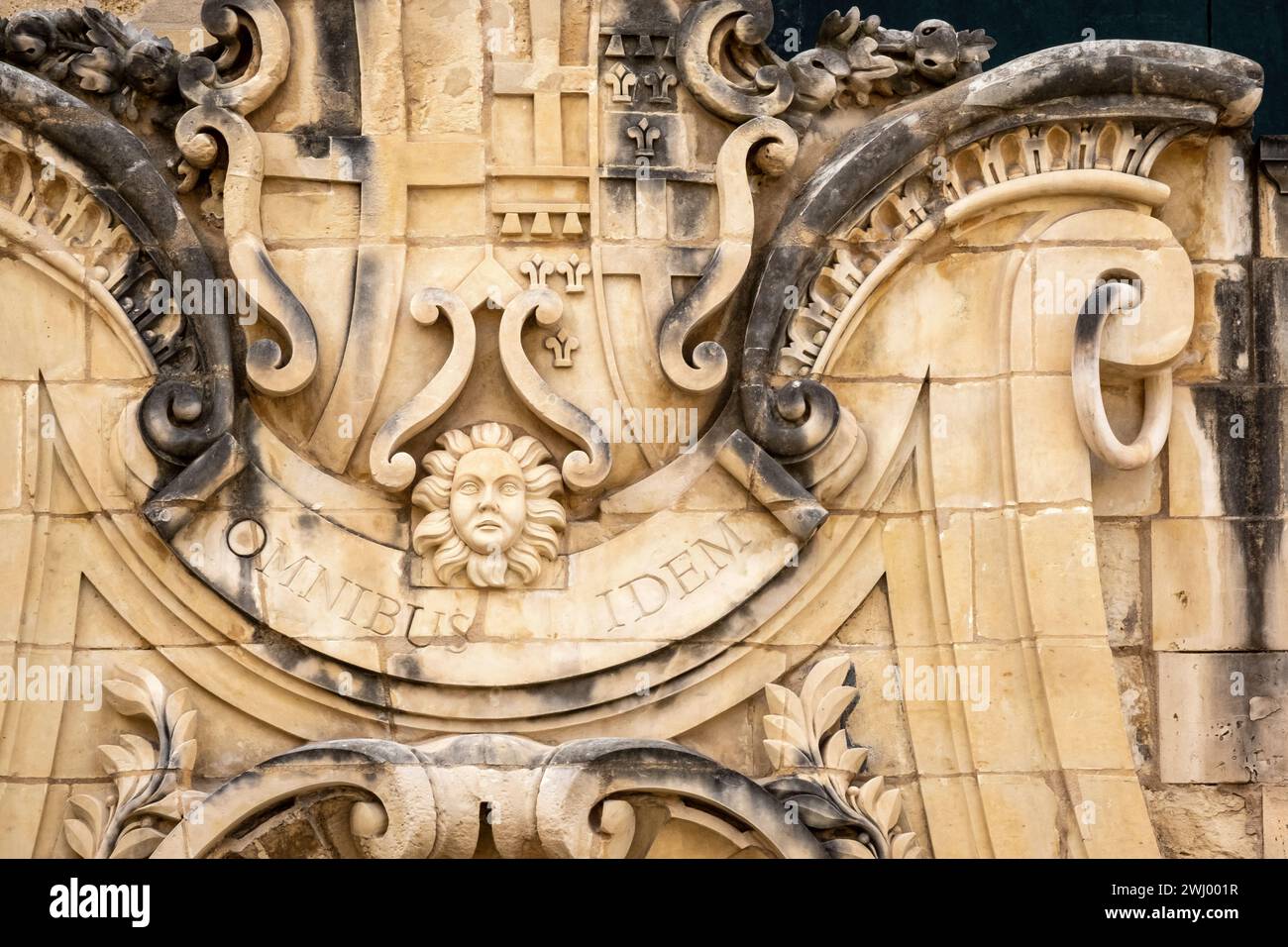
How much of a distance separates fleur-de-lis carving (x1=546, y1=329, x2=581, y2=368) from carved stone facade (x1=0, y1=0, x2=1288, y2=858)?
0.09ft

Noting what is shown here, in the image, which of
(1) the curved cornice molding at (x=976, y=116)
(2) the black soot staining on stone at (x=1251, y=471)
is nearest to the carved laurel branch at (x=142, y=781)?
(1) the curved cornice molding at (x=976, y=116)

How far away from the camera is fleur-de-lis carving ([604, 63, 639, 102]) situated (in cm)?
888

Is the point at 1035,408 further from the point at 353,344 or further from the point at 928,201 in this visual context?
the point at 353,344

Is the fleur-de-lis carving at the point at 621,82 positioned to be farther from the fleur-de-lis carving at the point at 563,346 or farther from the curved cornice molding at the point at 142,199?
the curved cornice molding at the point at 142,199

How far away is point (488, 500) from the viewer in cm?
860

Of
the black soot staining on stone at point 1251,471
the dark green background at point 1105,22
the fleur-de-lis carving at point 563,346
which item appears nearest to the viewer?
the fleur-de-lis carving at point 563,346

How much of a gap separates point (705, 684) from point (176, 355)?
2163 millimetres

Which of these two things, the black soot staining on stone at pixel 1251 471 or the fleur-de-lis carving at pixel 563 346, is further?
the black soot staining on stone at pixel 1251 471

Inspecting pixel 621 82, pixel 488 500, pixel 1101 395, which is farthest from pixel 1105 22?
pixel 488 500

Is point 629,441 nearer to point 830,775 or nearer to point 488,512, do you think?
point 488,512

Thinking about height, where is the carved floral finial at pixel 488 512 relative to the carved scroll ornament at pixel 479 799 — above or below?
above

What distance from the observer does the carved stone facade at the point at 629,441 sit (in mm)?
8555

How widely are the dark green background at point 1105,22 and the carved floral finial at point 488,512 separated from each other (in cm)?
211

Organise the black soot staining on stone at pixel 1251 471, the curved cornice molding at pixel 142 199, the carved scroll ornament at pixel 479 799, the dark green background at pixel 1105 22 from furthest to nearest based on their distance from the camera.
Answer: the dark green background at pixel 1105 22 < the black soot staining on stone at pixel 1251 471 < the curved cornice molding at pixel 142 199 < the carved scroll ornament at pixel 479 799
